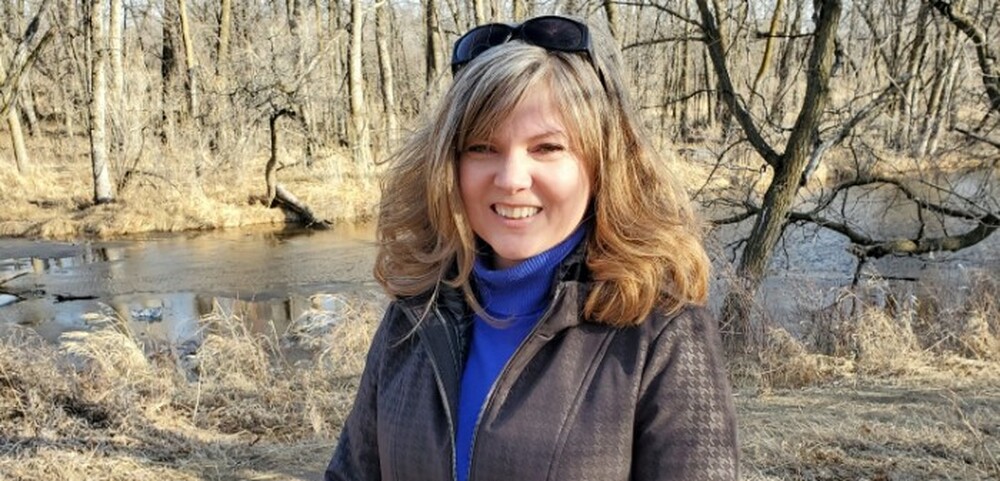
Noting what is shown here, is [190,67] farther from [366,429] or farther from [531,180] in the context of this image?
[531,180]

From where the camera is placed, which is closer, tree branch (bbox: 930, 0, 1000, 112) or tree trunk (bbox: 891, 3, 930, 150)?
tree branch (bbox: 930, 0, 1000, 112)

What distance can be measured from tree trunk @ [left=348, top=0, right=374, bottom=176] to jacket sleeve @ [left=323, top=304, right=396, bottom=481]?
685 inches

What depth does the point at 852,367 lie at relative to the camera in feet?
20.9

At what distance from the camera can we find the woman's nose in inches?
55.1

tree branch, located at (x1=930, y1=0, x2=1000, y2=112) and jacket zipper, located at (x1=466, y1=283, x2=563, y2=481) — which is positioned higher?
tree branch, located at (x1=930, y1=0, x2=1000, y2=112)

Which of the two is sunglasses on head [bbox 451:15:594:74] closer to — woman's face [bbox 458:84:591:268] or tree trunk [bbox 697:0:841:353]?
woman's face [bbox 458:84:591:268]

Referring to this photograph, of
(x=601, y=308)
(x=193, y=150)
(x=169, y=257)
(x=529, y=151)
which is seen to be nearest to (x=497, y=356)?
(x=601, y=308)

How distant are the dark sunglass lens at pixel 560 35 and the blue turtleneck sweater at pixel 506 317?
1.13 feet

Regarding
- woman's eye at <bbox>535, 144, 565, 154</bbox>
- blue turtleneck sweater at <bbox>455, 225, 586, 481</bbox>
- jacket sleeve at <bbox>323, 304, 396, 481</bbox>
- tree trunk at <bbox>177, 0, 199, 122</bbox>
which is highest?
tree trunk at <bbox>177, 0, 199, 122</bbox>

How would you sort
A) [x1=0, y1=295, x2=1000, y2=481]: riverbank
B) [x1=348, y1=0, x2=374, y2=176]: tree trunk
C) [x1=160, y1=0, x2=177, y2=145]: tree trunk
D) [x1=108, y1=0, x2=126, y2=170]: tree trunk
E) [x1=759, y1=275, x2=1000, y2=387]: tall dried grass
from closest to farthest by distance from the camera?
[x1=0, y1=295, x2=1000, y2=481]: riverbank → [x1=759, y1=275, x2=1000, y2=387]: tall dried grass → [x1=108, y1=0, x2=126, y2=170]: tree trunk → [x1=348, y1=0, x2=374, y2=176]: tree trunk → [x1=160, y1=0, x2=177, y2=145]: tree trunk

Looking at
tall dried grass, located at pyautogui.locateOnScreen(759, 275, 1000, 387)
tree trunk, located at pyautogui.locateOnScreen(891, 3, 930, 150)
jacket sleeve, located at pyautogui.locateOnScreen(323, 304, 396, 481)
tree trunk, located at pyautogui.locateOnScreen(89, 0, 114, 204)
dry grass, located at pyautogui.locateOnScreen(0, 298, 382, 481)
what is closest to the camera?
jacket sleeve, located at pyautogui.locateOnScreen(323, 304, 396, 481)

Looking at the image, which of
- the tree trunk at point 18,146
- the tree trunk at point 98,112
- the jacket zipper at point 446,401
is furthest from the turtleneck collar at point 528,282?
the tree trunk at point 18,146

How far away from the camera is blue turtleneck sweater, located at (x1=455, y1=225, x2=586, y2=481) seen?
1423mm

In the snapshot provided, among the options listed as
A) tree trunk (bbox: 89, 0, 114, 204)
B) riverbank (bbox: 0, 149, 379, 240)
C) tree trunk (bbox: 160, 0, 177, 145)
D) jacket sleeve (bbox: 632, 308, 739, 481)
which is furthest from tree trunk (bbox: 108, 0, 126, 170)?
jacket sleeve (bbox: 632, 308, 739, 481)
